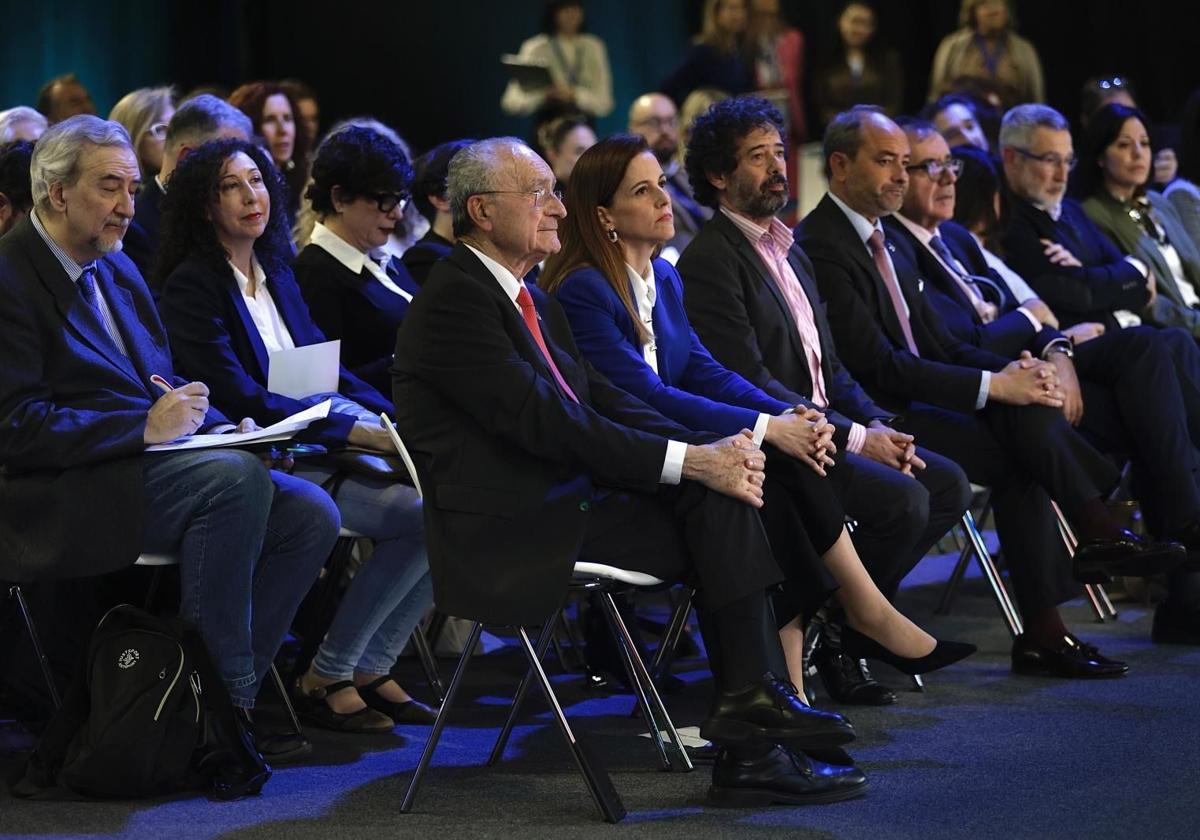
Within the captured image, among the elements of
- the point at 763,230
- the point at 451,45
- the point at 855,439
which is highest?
the point at 451,45

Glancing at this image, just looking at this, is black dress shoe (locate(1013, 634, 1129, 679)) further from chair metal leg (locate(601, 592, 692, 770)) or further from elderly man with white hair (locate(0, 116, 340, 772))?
elderly man with white hair (locate(0, 116, 340, 772))

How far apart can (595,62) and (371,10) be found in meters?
2.34

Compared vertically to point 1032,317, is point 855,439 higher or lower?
lower

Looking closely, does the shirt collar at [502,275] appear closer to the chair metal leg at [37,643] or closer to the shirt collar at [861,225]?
the chair metal leg at [37,643]

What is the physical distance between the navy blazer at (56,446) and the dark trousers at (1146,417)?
288 centimetres

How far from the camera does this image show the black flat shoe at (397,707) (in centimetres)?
412

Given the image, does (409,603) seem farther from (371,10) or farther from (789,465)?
(371,10)

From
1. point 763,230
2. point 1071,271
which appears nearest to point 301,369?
point 763,230

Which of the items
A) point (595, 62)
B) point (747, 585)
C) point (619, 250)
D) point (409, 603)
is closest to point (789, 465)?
point (747, 585)

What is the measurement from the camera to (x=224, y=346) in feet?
13.4

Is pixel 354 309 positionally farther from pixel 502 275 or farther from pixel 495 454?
pixel 495 454

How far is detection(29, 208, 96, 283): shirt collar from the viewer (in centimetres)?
363

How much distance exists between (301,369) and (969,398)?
188 cm

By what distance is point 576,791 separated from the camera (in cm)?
348
